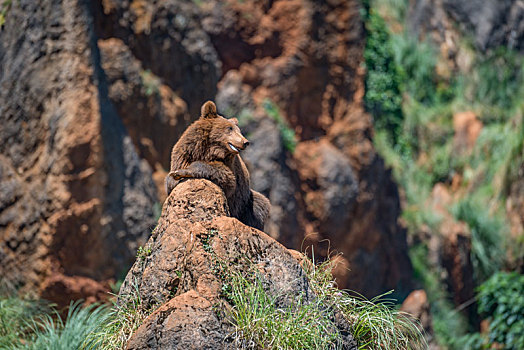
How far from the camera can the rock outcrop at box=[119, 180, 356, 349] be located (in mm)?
4094

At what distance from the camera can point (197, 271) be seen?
14.4 feet

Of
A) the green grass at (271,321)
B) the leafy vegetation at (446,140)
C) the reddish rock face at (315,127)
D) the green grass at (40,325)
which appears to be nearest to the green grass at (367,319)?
the green grass at (271,321)

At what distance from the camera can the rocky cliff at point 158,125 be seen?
8312mm

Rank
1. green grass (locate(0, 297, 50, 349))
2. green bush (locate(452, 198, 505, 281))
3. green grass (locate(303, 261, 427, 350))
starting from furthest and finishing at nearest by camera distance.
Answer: green bush (locate(452, 198, 505, 281))
green grass (locate(0, 297, 50, 349))
green grass (locate(303, 261, 427, 350))

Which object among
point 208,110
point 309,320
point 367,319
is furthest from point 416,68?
point 309,320

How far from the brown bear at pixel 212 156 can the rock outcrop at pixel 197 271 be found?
0.39ft

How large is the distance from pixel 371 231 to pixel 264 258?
280 inches

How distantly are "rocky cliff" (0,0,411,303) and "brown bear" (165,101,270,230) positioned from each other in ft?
8.02

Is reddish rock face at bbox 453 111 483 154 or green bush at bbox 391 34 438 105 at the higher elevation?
green bush at bbox 391 34 438 105

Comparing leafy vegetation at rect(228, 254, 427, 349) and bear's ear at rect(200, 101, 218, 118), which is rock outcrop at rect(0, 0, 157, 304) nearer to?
bear's ear at rect(200, 101, 218, 118)

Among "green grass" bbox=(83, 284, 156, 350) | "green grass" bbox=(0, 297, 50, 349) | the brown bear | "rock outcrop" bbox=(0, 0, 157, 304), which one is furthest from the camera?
"rock outcrop" bbox=(0, 0, 157, 304)

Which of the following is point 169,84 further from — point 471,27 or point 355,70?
point 471,27

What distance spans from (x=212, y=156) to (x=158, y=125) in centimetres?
448

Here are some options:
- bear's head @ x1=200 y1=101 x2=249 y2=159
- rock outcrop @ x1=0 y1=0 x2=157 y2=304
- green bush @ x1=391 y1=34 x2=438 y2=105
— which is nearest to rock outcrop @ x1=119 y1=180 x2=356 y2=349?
bear's head @ x1=200 y1=101 x2=249 y2=159
